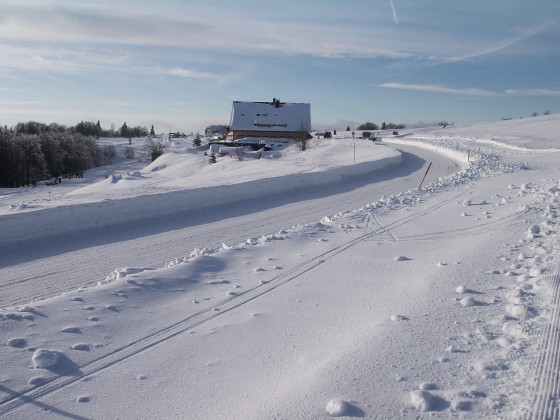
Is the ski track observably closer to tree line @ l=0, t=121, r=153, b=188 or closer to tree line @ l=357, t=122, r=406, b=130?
tree line @ l=0, t=121, r=153, b=188

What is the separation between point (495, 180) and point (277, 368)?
632 inches

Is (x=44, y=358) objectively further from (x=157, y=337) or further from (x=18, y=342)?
(x=157, y=337)

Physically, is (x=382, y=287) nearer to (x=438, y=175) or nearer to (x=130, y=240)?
(x=130, y=240)

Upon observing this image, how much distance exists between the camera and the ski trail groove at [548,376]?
346 centimetres

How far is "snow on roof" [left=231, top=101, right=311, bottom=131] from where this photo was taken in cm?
6334

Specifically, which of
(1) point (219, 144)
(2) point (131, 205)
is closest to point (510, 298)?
(2) point (131, 205)

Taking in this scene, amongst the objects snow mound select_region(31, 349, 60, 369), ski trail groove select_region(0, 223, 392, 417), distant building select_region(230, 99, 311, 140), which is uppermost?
distant building select_region(230, 99, 311, 140)

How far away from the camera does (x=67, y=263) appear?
332 inches

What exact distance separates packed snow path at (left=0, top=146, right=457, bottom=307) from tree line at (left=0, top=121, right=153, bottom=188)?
49.5 meters

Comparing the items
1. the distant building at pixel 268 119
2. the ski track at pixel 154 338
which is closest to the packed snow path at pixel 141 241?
the ski track at pixel 154 338

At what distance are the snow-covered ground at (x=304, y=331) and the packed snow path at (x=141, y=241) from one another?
0.54 ft

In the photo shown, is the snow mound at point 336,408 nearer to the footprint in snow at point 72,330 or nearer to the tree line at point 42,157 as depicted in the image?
the footprint in snow at point 72,330

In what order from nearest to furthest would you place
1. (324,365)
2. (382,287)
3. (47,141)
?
(324,365), (382,287), (47,141)

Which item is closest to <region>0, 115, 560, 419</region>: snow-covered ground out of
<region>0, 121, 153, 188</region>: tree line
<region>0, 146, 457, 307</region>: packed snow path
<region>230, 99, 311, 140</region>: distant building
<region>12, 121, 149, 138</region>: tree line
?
<region>0, 146, 457, 307</region>: packed snow path
